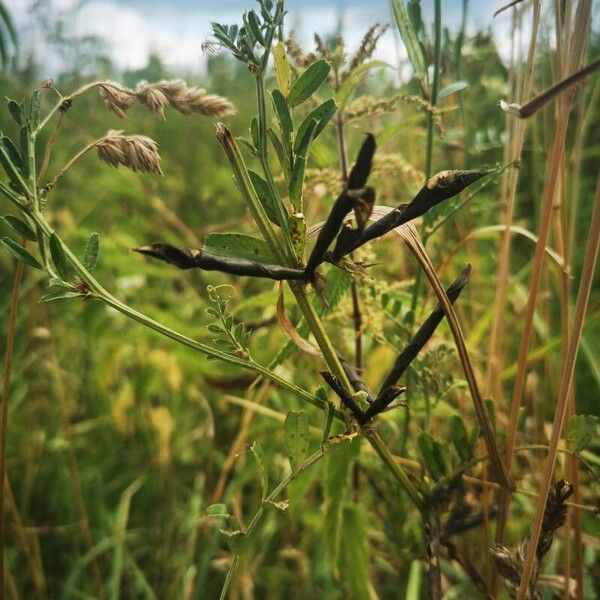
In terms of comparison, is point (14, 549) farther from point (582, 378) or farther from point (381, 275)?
point (582, 378)

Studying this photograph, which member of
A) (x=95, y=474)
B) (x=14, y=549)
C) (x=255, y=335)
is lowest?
(x=14, y=549)

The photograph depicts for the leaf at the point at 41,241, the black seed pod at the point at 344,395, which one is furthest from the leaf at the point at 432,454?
the leaf at the point at 41,241

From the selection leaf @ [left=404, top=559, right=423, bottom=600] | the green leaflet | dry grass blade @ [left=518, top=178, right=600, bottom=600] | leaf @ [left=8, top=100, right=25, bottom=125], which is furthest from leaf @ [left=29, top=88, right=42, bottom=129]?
leaf @ [left=404, top=559, right=423, bottom=600]

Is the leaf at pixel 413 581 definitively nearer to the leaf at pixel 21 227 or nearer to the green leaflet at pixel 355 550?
the green leaflet at pixel 355 550

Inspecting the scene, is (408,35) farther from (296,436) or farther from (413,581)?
(413,581)

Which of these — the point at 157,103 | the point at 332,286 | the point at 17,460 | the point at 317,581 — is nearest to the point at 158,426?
the point at 17,460

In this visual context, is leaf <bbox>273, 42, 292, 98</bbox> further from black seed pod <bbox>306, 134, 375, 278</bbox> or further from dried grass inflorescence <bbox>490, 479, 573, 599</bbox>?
dried grass inflorescence <bbox>490, 479, 573, 599</bbox>
